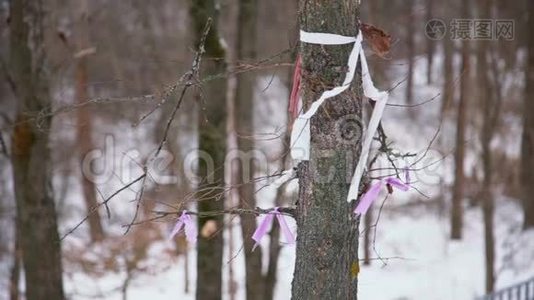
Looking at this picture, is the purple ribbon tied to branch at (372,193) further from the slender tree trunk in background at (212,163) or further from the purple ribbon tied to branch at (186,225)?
the slender tree trunk in background at (212,163)

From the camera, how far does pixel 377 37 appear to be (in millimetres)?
2928

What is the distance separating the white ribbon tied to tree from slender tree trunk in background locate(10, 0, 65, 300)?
394cm

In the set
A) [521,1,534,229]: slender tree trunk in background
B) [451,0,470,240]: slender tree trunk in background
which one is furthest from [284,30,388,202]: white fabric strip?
[451,0,470,240]: slender tree trunk in background

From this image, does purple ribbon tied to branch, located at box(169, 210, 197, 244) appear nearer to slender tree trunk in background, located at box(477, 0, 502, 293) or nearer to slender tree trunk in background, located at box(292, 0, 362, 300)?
slender tree trunk in background, located at box(292, 0, 362, 300)

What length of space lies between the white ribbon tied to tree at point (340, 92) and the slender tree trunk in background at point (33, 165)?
394 centimetres

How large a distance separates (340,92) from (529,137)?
11518mm

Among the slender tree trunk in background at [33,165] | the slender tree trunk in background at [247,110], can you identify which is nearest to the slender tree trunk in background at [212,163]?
the slender tree trunk in background at [247,110]

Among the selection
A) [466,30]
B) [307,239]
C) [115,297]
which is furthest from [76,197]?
[307,239]

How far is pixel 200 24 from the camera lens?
6.05 meters

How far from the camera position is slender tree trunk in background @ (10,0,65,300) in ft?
20.3

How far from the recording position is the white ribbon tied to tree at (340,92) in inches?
110

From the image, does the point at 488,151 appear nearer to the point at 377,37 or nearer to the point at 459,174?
the point at 459,174

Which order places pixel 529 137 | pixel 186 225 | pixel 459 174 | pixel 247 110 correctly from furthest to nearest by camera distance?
pixel 459 174 → pixel 529 137 → pixel 247 110 → pixel 186 225

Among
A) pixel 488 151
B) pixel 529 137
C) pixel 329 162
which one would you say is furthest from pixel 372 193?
pixel 529 137
